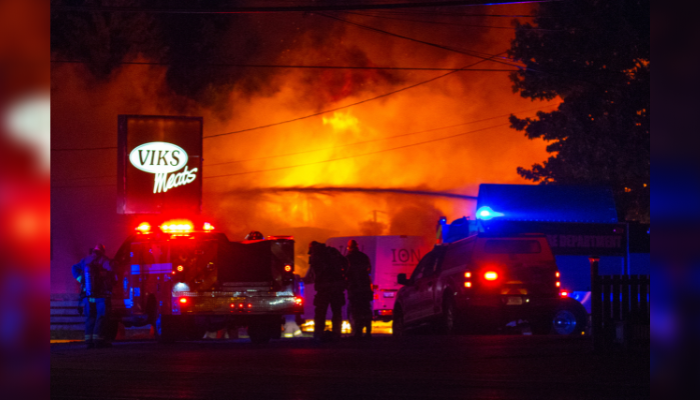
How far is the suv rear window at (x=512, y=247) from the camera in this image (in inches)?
666

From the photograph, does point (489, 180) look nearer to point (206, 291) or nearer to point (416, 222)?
point (416, 222)

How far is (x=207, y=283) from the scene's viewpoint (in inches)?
651

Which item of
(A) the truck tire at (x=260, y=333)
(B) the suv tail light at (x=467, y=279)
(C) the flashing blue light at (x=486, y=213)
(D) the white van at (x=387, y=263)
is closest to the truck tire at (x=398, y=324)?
(C) the flashing blue light at (x=486, y=213)

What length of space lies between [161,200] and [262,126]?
10.9m

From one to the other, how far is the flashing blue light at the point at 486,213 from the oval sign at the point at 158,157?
38.1 ft

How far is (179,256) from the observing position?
54.3 ft

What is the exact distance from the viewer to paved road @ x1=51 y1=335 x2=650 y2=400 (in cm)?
738

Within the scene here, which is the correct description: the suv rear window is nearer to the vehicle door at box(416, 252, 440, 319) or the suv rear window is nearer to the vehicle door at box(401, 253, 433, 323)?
the vehicle door at box(416, 252, 440, 319)

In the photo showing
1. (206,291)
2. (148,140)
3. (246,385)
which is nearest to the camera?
(246,385)

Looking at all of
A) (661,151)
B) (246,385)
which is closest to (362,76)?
(246,385)

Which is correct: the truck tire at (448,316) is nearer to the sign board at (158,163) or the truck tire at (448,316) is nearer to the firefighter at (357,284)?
→ the firefighter at (357,284)

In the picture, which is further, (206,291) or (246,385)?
(206,291)

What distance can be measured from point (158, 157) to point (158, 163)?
A: 19 cm

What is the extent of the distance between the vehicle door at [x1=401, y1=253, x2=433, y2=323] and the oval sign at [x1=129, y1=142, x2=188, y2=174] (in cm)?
1115
